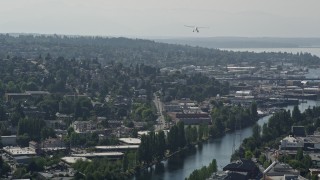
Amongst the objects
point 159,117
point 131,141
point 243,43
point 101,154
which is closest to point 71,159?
point 101,154

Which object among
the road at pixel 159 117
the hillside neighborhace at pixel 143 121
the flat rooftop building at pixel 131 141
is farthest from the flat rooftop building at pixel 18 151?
the road at pixel 159 117

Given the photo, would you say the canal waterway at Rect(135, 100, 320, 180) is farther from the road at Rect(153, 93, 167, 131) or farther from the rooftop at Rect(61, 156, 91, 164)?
the road at Rect(153, 93, 167, 131)

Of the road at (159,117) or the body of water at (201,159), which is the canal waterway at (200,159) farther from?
the road at (159,117)

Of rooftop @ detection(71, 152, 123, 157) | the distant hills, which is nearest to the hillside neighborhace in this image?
rooftop @ detection(71, 152, 123, 157)

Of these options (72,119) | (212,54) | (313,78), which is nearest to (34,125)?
(72,119)

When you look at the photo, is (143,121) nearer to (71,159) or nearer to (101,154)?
(101,154)

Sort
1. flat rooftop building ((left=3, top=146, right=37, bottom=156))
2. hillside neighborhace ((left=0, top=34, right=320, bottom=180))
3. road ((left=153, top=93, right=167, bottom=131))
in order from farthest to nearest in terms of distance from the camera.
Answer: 1. road ((left=153, top=93, right=167, bottom=131))
2. flat rooftop building ((left=3, top=146, right=37, bottom=156))
3. hillside neighborhace ((left=0, top=34, right=320, bottom=180))

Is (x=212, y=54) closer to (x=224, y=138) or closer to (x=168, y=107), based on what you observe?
(x=168, y=107)
